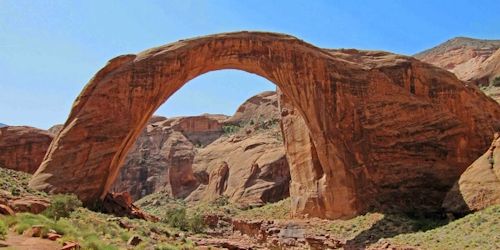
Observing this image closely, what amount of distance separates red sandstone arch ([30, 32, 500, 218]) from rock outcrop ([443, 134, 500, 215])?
11.2ft

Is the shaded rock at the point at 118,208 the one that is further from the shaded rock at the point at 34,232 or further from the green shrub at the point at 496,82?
the green shrub at the point at 496,82

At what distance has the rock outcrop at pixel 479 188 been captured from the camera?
19016 mm

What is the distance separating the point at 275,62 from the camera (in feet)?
84.3

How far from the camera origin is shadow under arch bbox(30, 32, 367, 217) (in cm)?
2200

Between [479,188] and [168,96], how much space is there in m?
15.5

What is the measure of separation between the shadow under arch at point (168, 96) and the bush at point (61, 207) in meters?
2.69

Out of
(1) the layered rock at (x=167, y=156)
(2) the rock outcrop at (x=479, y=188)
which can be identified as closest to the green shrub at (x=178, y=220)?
(2) the rock outcrop at (x=479, y=188)

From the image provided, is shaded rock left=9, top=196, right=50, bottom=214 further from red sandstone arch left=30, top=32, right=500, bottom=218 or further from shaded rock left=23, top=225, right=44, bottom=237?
shaded rock left=23, top=225, right=44, bottom=237

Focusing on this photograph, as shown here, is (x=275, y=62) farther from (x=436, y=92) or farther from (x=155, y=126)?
(x=155, y=126)

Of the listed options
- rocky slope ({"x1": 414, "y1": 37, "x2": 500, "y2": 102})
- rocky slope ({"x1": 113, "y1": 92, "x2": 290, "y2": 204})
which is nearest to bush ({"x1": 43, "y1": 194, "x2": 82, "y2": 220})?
rocky slope ({"x1": 113, "y1": 92, "x2": 290, "y2": 204})

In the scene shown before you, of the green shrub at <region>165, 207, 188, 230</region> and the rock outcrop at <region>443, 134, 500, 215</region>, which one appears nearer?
the rock outcrop at <region>443, 134, 500, 215</region>

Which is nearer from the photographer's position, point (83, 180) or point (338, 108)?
point (83, 180)

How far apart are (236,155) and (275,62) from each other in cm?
2050

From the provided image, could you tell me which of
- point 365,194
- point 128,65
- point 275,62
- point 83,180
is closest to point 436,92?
point 365,194
